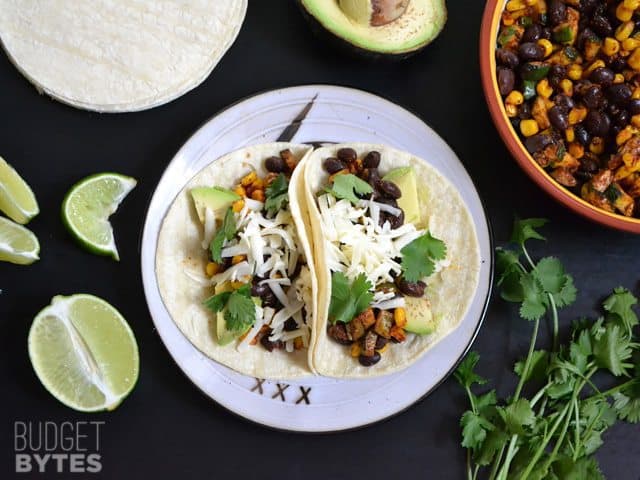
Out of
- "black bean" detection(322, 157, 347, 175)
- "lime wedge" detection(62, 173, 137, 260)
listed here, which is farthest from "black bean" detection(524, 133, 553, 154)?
"lime wedge" detection(62, 173, 137, 260)

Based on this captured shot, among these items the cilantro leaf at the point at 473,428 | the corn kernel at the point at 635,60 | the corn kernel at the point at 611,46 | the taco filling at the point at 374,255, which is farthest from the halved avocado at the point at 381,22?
the cilantro leaf at the point at 473,428

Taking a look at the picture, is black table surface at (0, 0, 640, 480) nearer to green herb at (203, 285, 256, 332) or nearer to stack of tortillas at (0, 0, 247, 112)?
stack of tortillas at (0, 0, 247, 112)

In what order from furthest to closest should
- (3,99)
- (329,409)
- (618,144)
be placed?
(3,99) → (329,409) → (618,144)

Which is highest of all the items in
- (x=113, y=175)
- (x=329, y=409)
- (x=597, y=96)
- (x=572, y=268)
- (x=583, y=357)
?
(x=597, y=96)

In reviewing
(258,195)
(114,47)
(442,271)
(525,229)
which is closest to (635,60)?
(525,229)

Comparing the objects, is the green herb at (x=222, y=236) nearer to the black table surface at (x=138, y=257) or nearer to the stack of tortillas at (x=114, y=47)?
the black table surface at (x=138, y=257)

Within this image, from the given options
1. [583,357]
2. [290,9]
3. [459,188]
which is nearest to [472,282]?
[459,188]

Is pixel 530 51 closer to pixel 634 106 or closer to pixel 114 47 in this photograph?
pixel 634 106

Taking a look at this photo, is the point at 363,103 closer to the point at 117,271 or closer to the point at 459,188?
the point at 459,188
